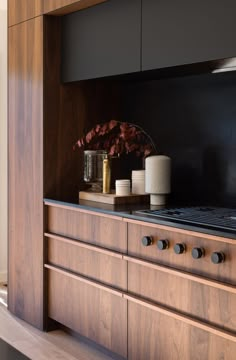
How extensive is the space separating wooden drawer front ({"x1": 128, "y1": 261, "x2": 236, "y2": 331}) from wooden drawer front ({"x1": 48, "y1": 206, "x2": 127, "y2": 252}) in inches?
6.2

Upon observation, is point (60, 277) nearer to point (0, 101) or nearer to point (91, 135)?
point (91, 135)

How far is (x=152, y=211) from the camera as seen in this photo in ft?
8.40

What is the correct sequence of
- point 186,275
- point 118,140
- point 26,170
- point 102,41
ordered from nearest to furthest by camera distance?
1. point 186,275
2. point 102,41
3. point 118,140
4. point 26,170

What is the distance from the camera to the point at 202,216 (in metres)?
2.39

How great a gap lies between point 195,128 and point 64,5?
1011 mm

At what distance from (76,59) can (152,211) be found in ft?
3.58

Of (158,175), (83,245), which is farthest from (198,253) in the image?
(83,245)

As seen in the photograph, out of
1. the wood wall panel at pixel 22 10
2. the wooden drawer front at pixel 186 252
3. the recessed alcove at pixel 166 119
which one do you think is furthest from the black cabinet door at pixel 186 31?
the wood wall panel at pixel 22 10

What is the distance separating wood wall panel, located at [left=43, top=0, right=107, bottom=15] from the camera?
286cm

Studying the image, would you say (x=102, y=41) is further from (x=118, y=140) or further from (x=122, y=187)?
(x=122, y=187)

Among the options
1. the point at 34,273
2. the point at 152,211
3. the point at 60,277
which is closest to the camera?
the point at 152,211

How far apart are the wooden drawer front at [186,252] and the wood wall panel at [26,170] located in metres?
0.91

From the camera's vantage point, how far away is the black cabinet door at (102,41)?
2.67 m

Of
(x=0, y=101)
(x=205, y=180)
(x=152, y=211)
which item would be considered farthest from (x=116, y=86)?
(x=0, y=101)
